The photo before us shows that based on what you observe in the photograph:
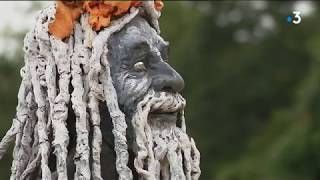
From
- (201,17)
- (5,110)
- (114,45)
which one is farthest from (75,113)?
(201,17)

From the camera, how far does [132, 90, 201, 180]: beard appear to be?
17.1 feet

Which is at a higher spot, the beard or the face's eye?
the face's eye

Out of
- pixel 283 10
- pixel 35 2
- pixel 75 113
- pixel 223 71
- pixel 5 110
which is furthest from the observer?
pixel 283 10

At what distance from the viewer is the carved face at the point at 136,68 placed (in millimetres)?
5293

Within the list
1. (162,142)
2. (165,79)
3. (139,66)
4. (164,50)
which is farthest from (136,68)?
(162,142)

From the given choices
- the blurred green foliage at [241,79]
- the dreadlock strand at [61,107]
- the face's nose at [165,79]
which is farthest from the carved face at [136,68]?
the blurred green foliage at [241,79]

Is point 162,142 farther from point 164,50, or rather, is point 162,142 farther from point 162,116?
point 164,50

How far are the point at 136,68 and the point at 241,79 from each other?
27980 millimetres

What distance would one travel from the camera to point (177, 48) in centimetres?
3266

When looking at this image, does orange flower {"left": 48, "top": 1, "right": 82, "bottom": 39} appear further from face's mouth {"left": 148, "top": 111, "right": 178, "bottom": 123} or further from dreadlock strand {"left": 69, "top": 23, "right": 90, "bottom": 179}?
face's mouth {"left": 148, "top": 111, "right": 178, "bottom": 123}

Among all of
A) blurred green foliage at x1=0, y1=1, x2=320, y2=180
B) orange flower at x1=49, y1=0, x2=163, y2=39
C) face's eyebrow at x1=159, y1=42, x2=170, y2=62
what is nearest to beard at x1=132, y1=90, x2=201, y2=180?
face's eyebrow at x1=159, y1=42, x2=170, y2=62

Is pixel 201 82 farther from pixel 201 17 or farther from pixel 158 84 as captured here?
pixel 158 84

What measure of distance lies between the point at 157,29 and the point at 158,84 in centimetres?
33

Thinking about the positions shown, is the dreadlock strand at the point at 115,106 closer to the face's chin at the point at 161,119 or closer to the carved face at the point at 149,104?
the carved face at the point at 149,104
